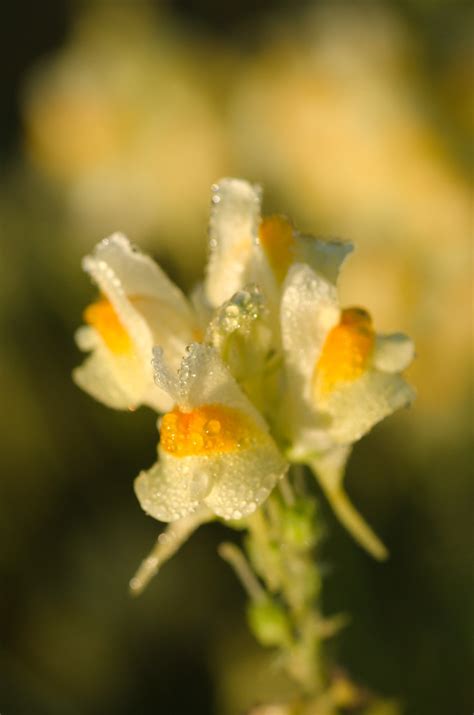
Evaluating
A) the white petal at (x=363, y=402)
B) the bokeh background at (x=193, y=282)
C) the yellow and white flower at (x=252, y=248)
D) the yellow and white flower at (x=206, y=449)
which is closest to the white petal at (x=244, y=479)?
the yellow and white flower at (x=206, y=449)

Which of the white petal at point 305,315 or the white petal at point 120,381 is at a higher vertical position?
the white petal at point 305,315

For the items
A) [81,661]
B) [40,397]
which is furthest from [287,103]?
[81,661]

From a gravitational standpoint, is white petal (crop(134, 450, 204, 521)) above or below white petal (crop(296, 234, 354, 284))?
below

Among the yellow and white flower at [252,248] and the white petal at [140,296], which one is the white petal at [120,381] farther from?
the yellow and white flower at [252,248]

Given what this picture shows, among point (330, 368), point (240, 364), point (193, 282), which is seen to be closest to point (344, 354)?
point (330, 368)

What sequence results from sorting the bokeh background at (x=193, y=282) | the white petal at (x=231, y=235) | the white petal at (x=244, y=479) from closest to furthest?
the white petal at (x=244, y=479) < the white petal at (x=231, y=235) < the bokeh background at (x=193, y=282)

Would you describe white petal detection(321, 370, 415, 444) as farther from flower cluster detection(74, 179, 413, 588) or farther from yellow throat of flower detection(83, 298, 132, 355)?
yellow throat of flower detection(83, 298, 132, 355)

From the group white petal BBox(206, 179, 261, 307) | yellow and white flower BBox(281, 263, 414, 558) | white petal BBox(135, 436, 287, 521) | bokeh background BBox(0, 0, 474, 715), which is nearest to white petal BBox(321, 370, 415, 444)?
yellow and white flower BBox(281, 263, 414, 558)
